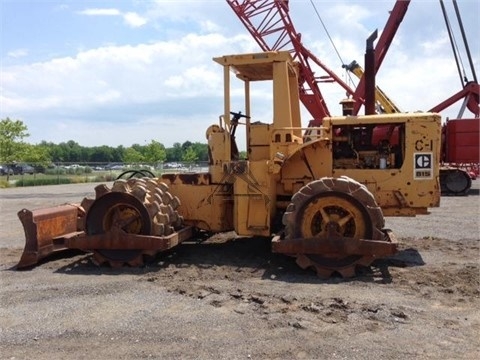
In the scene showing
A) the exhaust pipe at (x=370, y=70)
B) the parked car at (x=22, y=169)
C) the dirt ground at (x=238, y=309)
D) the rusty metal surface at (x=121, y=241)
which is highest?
the exhaust pipe at (x=370, y=70)

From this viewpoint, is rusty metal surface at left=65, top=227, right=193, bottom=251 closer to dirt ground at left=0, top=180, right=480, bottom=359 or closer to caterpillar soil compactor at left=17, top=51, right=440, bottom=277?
caterpillar soil compactor at left=17, top=51, right=440, bottom=277

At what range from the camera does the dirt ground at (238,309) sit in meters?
4.30

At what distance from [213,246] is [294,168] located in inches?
80.6

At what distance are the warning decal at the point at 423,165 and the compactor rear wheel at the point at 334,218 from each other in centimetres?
110

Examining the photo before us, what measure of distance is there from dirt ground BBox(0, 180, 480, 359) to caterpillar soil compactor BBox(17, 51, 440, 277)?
1.38ft

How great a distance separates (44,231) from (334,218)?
4294 mm

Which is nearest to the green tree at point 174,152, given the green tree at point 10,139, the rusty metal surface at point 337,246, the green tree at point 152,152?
the green tree at point 152,152

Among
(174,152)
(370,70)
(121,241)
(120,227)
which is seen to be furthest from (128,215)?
(174,152)

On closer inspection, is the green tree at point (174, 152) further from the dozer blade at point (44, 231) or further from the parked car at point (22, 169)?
the dozer blade at point (44, 231)

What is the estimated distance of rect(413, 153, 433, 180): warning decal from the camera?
7234 mm

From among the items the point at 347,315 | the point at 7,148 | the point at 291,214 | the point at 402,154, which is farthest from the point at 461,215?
the point at 7,148

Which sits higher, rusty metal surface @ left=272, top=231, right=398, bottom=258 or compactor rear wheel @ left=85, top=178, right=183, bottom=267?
compactor rear wheel @ left=85, top=178, right=183, bottom=267

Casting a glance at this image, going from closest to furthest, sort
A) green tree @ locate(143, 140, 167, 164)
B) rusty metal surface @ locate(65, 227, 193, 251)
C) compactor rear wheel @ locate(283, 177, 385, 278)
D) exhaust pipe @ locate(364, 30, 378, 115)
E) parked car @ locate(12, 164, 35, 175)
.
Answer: compactor rear wheel @ locate(283, 177, 385, 278) < rusty metal surface @ locate(65, 227, 193, 251) < exhaust pipe @ locate(364, 30, 378, 115) < parked car @ locate(12, 164, 35, 175) < green tree @ locate(143, 140, 167, 164)

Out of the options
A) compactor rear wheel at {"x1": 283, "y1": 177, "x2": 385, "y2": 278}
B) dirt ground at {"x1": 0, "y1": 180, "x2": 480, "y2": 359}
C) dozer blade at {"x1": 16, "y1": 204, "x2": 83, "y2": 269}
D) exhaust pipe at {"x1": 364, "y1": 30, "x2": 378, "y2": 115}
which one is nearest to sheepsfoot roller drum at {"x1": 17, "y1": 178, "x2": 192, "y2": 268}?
dozer blade at {"x1": 16, "y1": 204, "x2": 83, "y2": 269}
